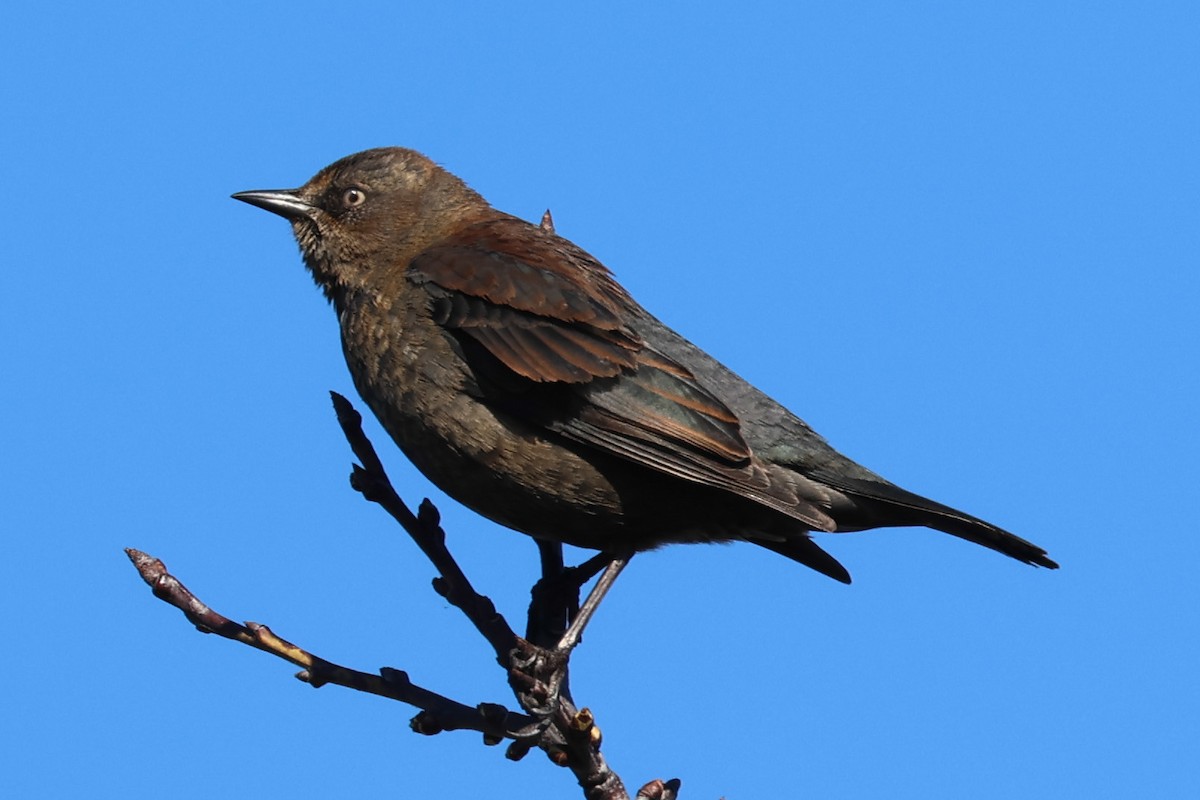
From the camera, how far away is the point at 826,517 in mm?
6562

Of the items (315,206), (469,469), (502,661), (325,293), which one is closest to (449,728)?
(502,661)

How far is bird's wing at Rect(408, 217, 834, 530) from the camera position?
255 inches

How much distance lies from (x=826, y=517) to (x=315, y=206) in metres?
3.27

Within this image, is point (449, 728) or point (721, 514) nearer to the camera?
point (449, 728)

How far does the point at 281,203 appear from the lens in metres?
7.86

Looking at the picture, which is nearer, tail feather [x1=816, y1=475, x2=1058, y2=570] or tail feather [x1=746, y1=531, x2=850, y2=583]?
tail feather [x1=816, y1=475, x2=1058, y2=570]

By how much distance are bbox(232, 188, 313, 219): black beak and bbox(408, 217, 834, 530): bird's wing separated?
4.41ft

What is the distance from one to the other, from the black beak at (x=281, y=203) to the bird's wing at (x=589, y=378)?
135 cm

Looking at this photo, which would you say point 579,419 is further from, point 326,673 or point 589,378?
point 326,673

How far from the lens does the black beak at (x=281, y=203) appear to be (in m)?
7.84

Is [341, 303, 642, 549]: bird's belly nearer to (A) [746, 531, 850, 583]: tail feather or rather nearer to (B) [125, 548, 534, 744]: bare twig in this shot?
(A) [746, 531, 850, 583]: tail feather

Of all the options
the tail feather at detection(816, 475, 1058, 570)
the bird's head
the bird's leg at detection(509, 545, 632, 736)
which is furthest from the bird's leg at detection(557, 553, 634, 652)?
the bird's head

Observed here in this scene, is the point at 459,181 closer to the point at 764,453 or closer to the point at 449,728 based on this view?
the point at 764,453

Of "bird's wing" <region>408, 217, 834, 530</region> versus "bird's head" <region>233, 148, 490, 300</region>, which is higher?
"bird's head" <region>233, 148, 490, 300</region>
